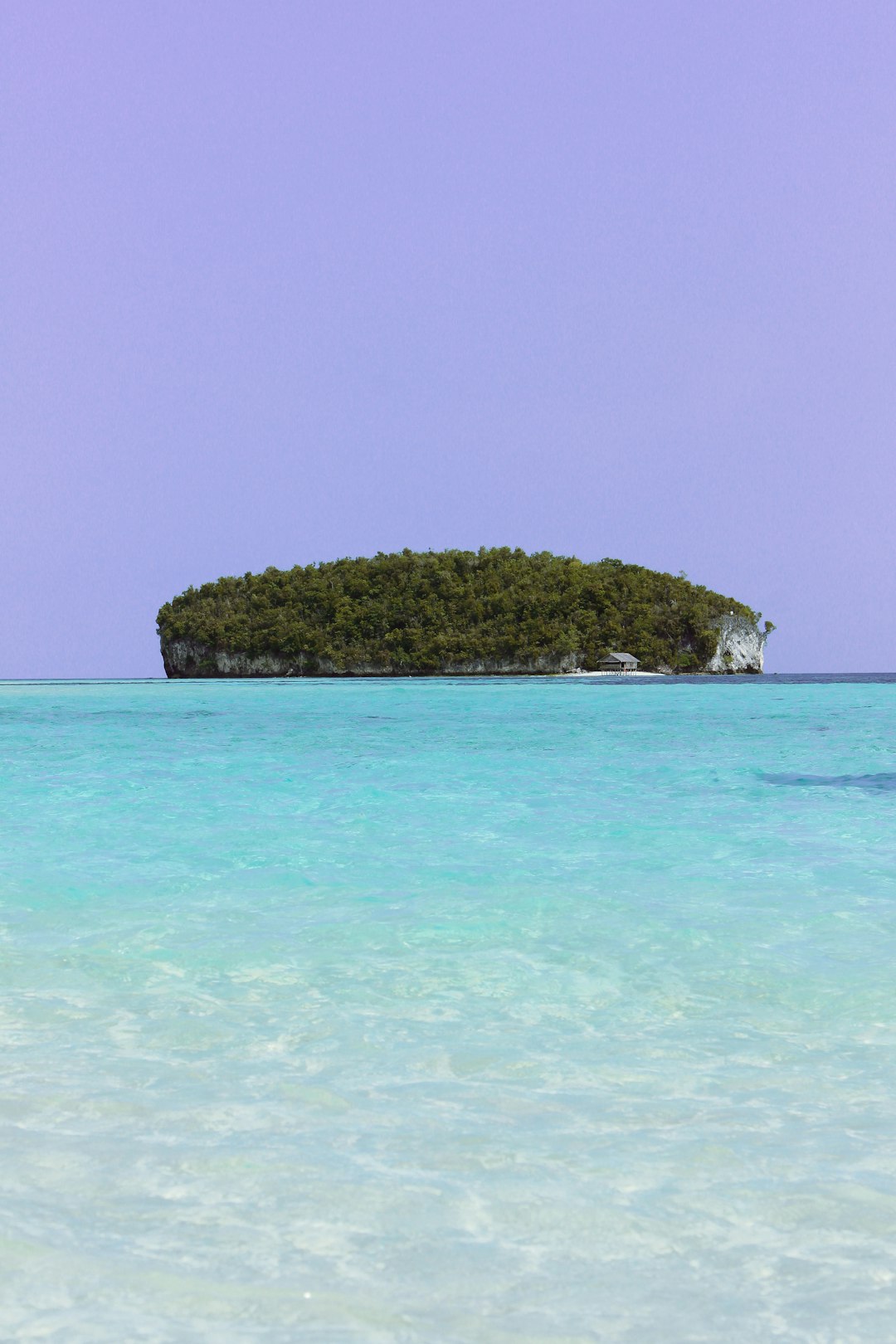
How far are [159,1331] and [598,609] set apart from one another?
12692cm

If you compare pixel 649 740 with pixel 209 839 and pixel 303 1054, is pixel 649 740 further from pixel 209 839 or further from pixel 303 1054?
pixel 303 1054

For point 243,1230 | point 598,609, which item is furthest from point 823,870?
point 598,609

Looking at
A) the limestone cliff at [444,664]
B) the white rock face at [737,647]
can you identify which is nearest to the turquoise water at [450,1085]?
the limestone cliff at [444,664]

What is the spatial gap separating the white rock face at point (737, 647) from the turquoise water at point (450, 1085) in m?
124

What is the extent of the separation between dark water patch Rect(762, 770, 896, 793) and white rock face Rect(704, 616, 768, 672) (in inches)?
4612

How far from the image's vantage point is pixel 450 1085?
348cm

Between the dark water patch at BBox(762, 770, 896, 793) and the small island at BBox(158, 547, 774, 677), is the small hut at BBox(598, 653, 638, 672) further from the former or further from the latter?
the dark water patch at BBox(762, 770, 896, 793)

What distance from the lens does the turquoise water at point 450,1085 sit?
2.23m

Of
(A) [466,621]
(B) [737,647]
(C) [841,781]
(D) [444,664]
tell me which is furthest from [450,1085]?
(B) [737,647]

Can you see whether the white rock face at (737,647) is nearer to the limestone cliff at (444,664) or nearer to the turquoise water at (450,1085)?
the limestone cliff at (444,664)

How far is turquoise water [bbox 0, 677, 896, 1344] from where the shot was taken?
223 centimetres

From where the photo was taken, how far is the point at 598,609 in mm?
127375

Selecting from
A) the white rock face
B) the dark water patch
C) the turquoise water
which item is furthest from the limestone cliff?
the turquoise water

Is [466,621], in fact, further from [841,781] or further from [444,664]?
[841,781]
